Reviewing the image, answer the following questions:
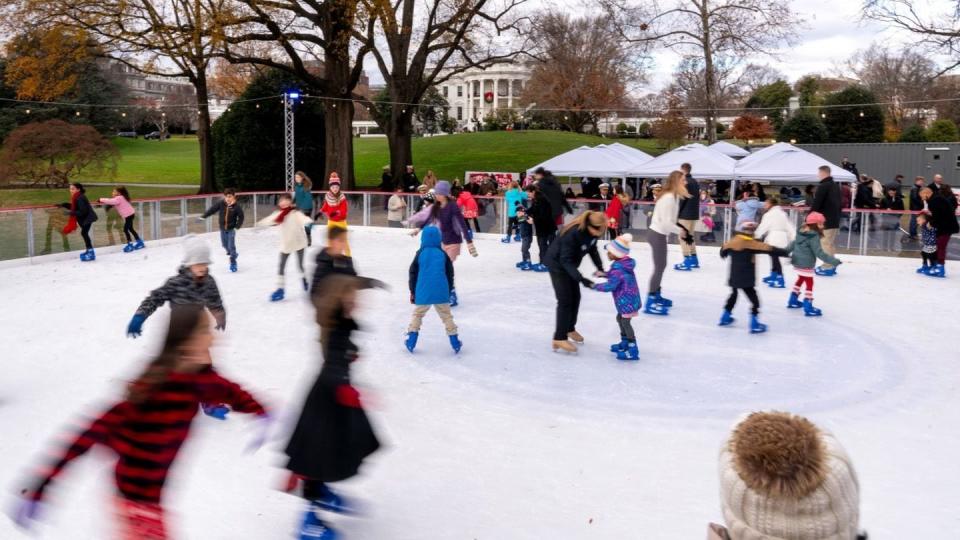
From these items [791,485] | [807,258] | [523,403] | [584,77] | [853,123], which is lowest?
[523,403]

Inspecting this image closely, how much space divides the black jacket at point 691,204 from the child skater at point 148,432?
455 inches

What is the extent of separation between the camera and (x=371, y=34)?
23906mm

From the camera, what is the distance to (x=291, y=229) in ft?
33.9

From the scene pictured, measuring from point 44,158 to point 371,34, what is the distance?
14589 millimetres

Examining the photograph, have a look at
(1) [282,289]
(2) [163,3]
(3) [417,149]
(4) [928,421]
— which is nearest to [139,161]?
(3) [417,149]

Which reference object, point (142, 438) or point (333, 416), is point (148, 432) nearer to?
point (142, 438)

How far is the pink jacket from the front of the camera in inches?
551

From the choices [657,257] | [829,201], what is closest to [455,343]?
[657,257]

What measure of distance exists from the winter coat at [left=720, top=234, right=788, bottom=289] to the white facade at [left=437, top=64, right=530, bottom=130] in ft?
257

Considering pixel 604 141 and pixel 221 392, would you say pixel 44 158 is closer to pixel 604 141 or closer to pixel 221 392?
pixel 604 141

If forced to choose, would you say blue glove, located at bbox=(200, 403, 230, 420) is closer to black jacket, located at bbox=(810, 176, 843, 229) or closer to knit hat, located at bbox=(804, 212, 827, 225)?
knit hat, located at bbox=(804, 212, 827, 225)

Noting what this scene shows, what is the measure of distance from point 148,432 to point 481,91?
9983cm

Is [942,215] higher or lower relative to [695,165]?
lower

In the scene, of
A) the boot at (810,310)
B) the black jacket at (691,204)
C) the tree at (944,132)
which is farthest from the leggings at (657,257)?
the tree at (944,132)
